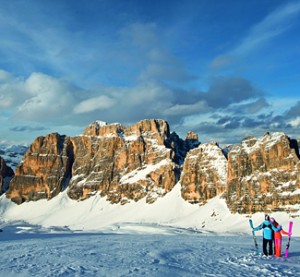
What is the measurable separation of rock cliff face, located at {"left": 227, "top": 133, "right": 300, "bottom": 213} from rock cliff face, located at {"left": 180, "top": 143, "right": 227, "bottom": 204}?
16.1 metres

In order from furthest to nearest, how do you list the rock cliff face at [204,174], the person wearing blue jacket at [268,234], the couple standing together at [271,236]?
the rock cliff face at [204,174], the person wearing blue jacket at [268,234], the couple standing together at [271,236]

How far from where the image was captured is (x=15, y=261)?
765 inches

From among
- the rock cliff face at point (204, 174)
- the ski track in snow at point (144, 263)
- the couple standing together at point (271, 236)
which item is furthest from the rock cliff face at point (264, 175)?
the ski track in snow at point (144, 263)

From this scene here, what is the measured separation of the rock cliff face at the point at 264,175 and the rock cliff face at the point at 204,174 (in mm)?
16107

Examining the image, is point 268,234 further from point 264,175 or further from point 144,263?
point 264,175

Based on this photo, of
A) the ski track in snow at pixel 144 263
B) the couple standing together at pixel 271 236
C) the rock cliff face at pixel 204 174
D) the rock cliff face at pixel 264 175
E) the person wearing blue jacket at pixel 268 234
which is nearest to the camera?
the ski track in snow at pixel 144 263

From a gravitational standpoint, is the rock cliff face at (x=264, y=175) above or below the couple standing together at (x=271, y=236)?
above

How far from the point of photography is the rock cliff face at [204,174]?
177 m

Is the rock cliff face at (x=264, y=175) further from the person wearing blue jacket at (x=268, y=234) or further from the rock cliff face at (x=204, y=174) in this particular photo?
the person wearing blue jacket at (x=268, y=234)

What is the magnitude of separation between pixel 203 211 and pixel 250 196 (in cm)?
2709

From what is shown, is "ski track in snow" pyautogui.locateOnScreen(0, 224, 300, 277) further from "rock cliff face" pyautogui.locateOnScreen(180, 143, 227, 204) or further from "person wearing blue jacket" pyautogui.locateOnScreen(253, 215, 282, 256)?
"rock cliff face" pyautogui.locateOnScreen(180, 143, 227, 204)

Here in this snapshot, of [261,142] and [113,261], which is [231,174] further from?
[113,261]

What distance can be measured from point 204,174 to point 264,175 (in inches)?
1560

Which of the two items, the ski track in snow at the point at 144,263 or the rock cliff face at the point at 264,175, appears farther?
the rock cliff face at the point at 264,175
